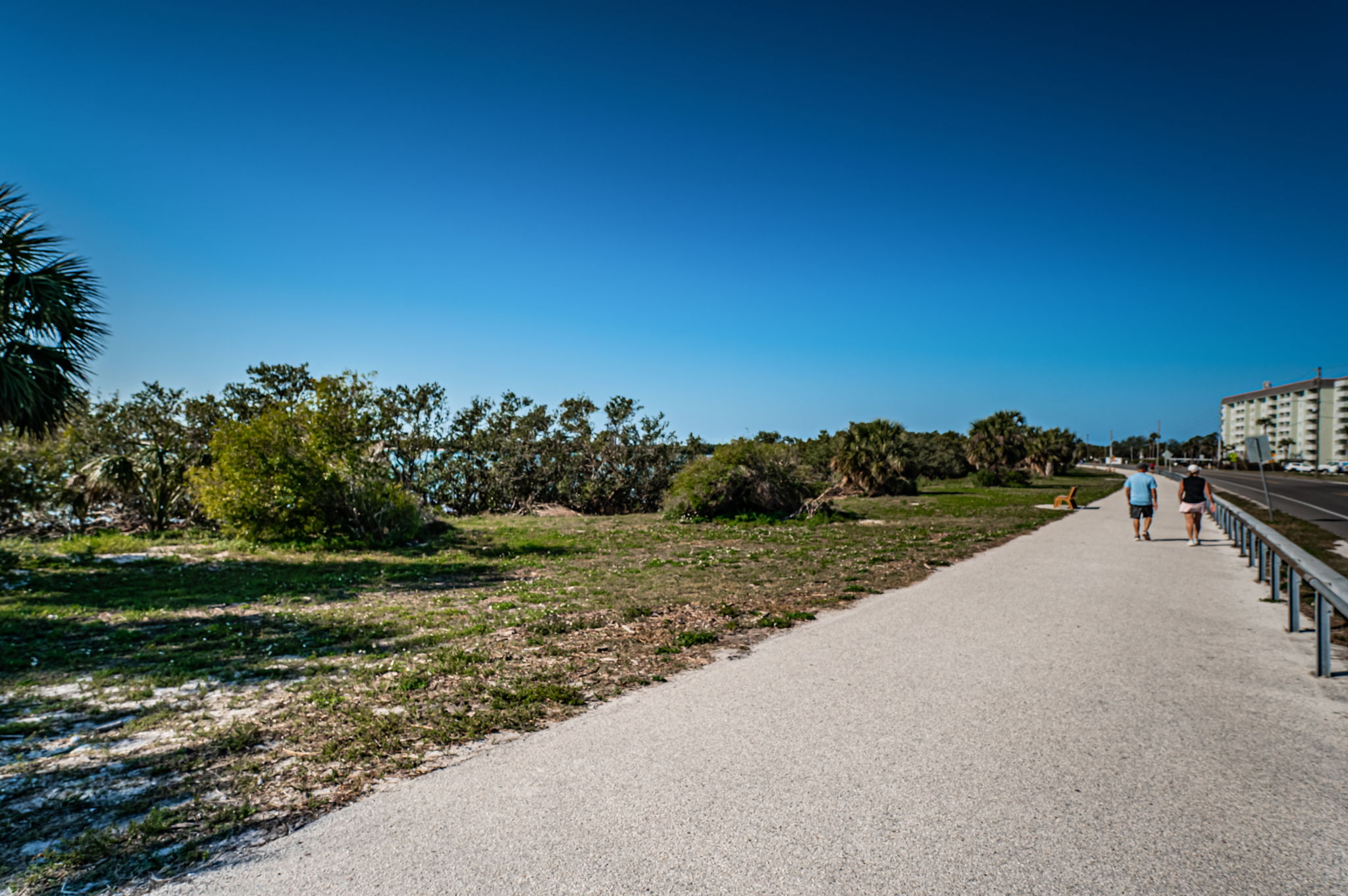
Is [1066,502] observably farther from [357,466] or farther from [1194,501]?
[357,466]

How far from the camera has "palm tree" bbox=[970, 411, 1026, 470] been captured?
5538 cm

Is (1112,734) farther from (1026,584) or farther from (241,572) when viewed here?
(241,572)

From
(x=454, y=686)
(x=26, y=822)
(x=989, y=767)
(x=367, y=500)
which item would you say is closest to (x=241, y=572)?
(x=367, y=500)

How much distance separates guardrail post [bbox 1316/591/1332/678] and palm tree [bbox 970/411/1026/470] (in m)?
53.7

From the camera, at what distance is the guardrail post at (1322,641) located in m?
5.38

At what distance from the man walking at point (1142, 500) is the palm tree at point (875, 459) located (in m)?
19.9

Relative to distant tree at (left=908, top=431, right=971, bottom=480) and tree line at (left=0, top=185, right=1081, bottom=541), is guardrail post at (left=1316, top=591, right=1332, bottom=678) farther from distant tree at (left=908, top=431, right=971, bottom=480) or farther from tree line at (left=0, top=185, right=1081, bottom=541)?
distant tree at (left=908, top=431, right=971, bottom=480)

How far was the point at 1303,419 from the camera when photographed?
13175 cm

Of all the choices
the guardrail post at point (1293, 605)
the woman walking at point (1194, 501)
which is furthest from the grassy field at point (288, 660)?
the woman walking at point (1194, 501)

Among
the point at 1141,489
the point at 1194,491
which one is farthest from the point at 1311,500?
the point at 1141,489

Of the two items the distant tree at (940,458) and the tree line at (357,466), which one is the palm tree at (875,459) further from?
the distant tree at (940,458)

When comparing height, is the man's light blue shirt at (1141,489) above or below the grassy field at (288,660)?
above

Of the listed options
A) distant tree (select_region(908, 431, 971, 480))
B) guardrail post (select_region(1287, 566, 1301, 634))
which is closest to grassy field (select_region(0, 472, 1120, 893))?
guardrail post (select_region(1287, 566, 1301, 634))

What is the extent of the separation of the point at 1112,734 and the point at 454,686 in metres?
4.44
